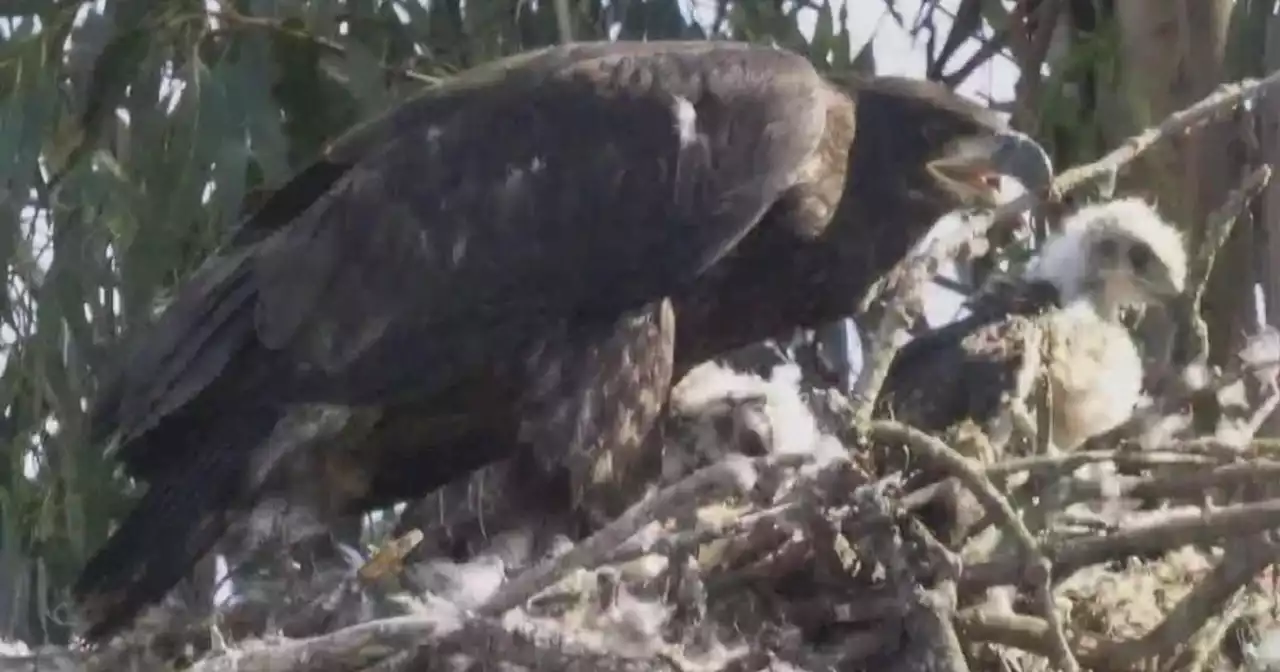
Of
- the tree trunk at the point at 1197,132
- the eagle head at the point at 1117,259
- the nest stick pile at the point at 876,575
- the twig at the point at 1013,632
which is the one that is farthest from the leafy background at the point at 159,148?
the twig at the point at 1013,632

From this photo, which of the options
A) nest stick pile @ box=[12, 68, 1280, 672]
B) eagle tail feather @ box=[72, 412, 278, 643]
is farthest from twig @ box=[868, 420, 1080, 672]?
eagle tail feather @ box=[72, 412, 278, 643]

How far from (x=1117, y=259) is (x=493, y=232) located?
0.73 metres

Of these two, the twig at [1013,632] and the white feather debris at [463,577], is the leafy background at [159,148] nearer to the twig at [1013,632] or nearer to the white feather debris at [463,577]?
the white feather debris at [463,577]

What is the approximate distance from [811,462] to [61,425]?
1.18m

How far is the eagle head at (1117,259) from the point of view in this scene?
2.38 metres

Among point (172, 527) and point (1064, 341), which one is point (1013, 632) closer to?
point (1064, 341)

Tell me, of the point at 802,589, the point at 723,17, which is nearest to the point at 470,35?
the point at 723,17

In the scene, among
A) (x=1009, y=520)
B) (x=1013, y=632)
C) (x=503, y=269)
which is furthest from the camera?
(x=503, y=269)

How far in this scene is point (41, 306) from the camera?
8.54 ft

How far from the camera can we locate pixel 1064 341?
239 cm

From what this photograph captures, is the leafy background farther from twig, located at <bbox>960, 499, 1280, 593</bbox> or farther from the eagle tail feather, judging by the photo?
twig, located at <bbox>960, 499, 1280, 593</bbox>

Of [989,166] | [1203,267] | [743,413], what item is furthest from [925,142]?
[1203,267]

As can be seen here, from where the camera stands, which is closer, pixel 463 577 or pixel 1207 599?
pixel 1207 599

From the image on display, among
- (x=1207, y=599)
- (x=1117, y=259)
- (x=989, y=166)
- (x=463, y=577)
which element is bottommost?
(x=463, y=577)
